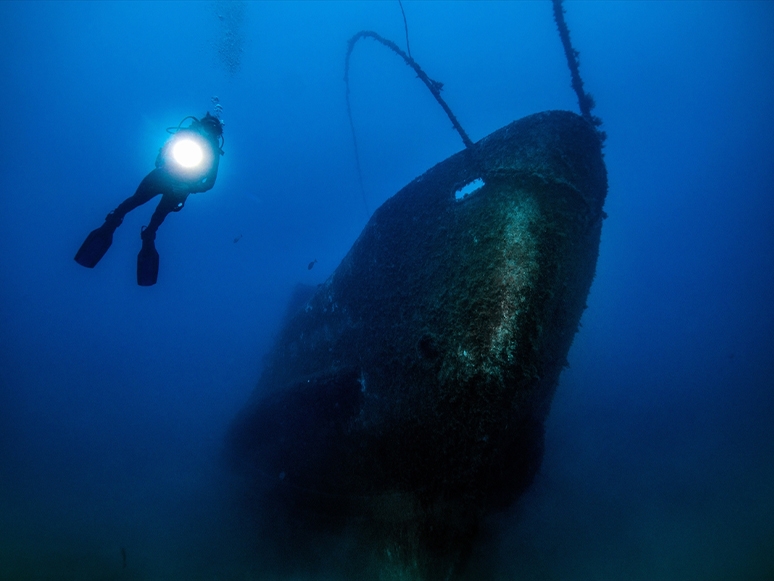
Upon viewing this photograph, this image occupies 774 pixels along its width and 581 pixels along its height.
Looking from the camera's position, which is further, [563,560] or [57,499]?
[57,499]

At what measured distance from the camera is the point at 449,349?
259cm

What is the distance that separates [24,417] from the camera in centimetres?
1066

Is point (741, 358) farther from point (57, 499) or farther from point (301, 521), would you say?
point (57, 499)

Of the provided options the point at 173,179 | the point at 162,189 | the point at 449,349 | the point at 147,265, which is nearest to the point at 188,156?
the point at 173,179

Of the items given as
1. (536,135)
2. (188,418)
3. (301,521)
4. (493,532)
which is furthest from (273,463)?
(188,418)

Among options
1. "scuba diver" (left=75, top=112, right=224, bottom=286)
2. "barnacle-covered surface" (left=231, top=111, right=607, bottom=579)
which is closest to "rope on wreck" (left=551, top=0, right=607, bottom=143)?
"barnacle-covered surface" (left=231, top=111, right=607, bottom=579)

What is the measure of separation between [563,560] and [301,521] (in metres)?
4.55

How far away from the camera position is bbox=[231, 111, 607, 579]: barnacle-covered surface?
2.44m

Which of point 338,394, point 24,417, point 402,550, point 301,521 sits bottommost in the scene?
point 402,550

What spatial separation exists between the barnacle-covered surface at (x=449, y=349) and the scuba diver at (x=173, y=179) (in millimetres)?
2016

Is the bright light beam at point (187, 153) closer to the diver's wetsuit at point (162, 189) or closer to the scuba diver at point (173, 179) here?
the scuba diver at point (173, 179)

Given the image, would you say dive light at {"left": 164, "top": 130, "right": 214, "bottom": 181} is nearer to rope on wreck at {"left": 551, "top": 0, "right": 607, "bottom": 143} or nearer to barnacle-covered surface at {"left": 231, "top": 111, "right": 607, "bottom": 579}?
barnacle-covered surface at {"left": 231, "top": 111, "right": 607, "bottom": 579}

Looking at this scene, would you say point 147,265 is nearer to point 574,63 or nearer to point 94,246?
point 94,246

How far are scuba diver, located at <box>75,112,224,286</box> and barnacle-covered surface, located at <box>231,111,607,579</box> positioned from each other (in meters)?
2.02
